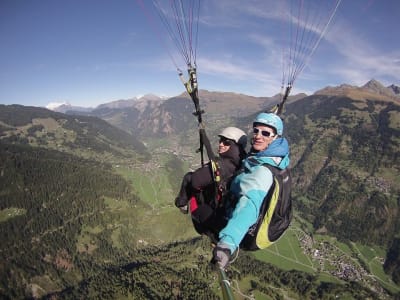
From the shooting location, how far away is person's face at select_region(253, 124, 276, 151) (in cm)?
590

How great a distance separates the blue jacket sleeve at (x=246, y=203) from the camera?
3803 mm

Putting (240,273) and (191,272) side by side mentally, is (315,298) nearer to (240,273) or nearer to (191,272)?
(240,273)

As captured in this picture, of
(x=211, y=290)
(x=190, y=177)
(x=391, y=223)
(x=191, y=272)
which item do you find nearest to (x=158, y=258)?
(x=191, y=272)

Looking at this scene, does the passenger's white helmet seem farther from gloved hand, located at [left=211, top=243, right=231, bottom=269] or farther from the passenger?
gloved hand, located at [left=211, top=243, right=231, bottom=269]

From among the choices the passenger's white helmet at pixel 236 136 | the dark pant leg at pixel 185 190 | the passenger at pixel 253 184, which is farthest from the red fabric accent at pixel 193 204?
the passenger at pixel 253 184

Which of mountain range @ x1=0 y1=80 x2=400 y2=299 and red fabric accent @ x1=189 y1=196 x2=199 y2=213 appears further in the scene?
mountain range @ x1=0 y1=80 x2=400 y2=299

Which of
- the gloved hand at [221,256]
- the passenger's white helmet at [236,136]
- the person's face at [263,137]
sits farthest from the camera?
the passenger's white helmet at [236,136]

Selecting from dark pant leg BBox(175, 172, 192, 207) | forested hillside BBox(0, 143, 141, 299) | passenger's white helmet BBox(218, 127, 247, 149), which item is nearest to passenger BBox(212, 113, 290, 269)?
Answer: passenger's white helmet BBox(218, 127, 247, 149)

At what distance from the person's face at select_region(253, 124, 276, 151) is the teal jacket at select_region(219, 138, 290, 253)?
421mm

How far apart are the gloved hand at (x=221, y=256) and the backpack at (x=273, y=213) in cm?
161

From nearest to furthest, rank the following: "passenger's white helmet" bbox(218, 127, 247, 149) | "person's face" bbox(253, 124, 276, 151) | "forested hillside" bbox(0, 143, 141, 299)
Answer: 1. "person's face" bbox(253, 124, 276, 151)
2. "passenger's white helmet" bbox(218, 127, 247, 149)
3. "forested hillside" bbox(0, 143, 141, 299)

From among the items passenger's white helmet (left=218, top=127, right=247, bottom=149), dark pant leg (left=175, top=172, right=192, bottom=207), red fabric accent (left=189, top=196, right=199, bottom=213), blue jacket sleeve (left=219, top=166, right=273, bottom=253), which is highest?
passenger's white helmet (left=218, top=127, right=247, bottom=149)

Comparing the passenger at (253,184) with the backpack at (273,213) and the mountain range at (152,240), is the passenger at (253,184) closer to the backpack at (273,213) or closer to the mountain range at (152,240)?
the backpack at (273,213)

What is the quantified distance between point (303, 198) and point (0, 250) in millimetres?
176596
